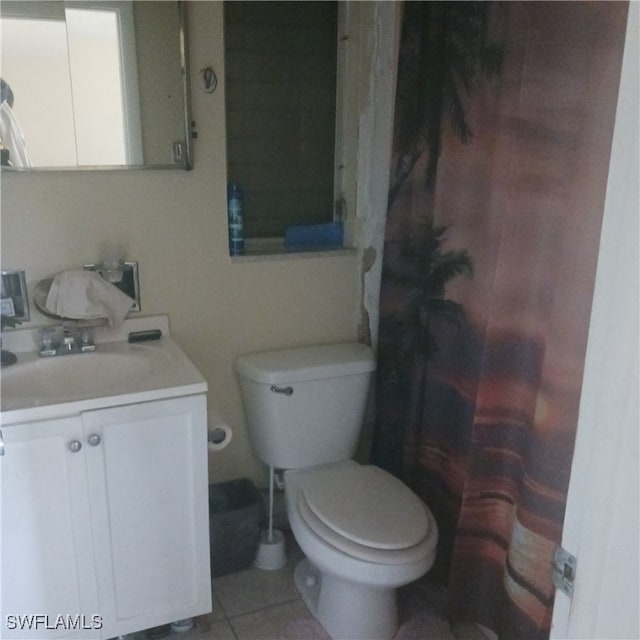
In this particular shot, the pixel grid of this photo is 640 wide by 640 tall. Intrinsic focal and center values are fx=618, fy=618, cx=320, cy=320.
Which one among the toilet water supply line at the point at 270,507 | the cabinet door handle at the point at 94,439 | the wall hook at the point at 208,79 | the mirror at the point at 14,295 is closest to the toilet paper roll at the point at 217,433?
the toilet water supply line at the point at 270,507

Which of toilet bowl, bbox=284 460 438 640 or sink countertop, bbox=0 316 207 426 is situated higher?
sink countertop, bbox=0 316 207 426

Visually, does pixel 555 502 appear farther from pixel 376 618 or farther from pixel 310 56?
pixel 310 56

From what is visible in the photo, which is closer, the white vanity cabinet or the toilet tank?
the white vanity cabinet

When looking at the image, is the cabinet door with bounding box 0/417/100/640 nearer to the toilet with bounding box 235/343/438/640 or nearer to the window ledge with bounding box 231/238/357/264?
the toilet with bounding box 235/343/438/640

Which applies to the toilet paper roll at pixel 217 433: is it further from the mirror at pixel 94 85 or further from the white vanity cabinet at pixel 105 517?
the mirror at pixel 94 85

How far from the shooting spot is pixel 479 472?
5.43ft

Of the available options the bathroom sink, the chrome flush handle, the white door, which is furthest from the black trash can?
the white door

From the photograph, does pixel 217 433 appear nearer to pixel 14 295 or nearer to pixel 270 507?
pixel 270 507

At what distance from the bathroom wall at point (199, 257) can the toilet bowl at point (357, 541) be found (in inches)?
16.4

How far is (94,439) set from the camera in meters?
1.44

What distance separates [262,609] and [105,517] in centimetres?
66

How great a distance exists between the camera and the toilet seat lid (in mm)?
1617

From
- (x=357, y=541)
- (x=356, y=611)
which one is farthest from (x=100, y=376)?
(x=356, y=611)

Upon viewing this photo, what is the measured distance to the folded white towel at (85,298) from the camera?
1701 mm
